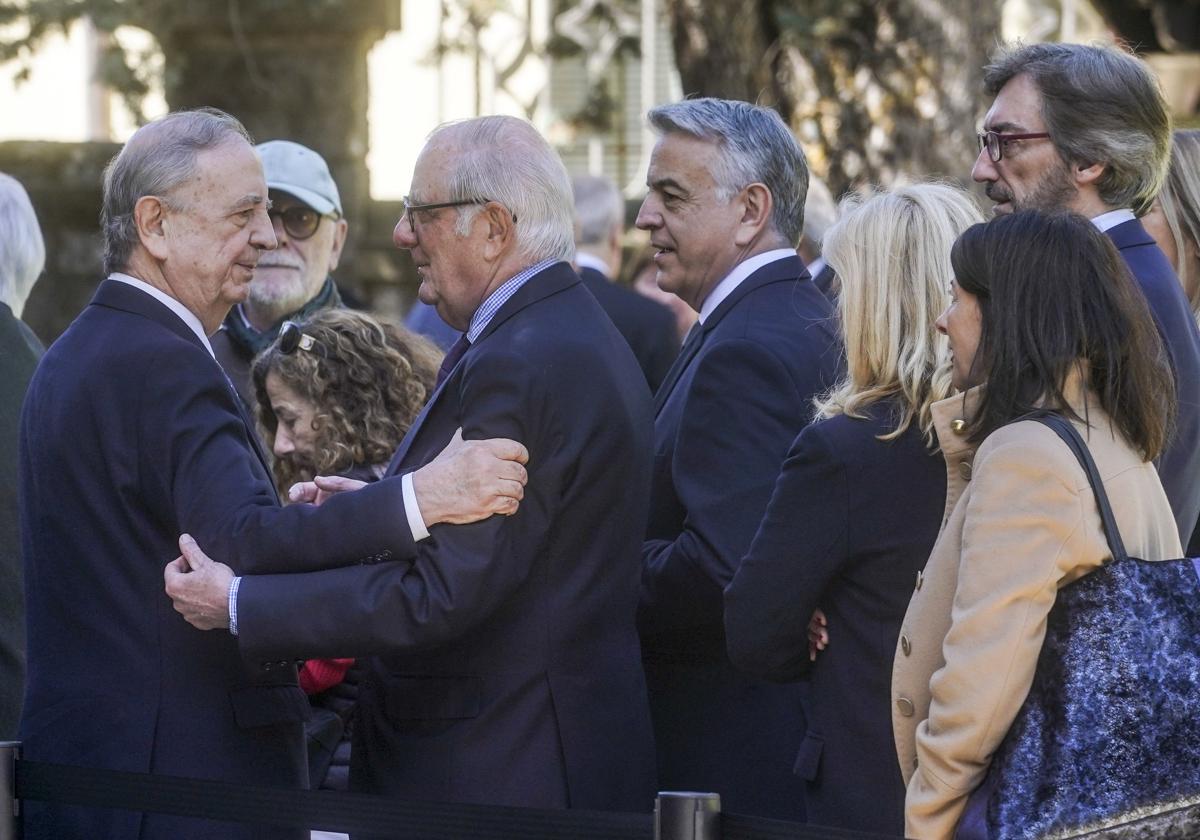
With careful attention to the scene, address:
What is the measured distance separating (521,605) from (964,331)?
0.91 metres

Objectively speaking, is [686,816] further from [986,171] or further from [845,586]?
[986,171]

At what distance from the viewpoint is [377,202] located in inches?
308

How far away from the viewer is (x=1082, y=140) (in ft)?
12.2

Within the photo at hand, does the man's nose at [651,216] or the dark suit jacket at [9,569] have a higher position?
the man's nose at [651,216]

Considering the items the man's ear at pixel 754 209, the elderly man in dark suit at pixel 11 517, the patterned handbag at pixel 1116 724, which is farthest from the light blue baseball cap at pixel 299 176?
the patterned handbag at pixel 1116 724

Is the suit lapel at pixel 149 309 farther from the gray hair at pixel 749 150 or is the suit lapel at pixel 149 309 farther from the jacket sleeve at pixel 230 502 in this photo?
the gray hair at pixel 749 150

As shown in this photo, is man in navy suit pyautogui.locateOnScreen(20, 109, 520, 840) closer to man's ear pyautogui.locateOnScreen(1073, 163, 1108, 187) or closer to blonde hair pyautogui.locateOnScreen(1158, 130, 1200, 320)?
man's ear pyautogui.locateOnScreen(1073, 163, 1108, 187)

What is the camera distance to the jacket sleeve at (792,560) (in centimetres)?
312

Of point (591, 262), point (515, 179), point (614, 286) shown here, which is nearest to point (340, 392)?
point (515, 179)

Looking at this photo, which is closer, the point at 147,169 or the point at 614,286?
the point at 147,169

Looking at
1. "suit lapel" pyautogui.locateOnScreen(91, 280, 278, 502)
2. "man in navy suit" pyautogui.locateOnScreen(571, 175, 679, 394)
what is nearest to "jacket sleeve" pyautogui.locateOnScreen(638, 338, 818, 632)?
"suit lapel" pyautogui.locateOnScreen(91, 280, 278, 502)

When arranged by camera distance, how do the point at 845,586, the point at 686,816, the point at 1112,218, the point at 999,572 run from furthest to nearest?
the point at 1112,218
the point at 845,586
the point at 686,816
the point at 999,572

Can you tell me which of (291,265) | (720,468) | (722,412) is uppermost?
(291,265)

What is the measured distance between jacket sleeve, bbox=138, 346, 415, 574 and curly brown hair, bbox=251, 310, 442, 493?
89 centimetres
